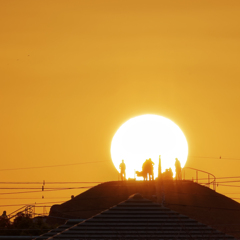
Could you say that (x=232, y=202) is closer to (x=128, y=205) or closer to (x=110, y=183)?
(x=110, y=183)

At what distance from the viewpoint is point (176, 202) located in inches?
2788

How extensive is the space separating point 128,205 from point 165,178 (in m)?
32.0

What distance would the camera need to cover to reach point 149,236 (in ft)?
98.6

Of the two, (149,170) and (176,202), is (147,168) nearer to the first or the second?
(149,170)

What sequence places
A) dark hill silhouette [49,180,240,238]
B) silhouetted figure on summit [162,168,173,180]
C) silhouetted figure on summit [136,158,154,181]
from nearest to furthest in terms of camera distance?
1. silhouetted figure on summit [136,158,154,181]
2. silhouetted figure on summit [162,168,173,180]
3. dark hill silhouette [49,180,240,238]

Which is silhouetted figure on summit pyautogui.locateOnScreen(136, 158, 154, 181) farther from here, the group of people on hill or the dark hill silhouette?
the dark hill silhouette

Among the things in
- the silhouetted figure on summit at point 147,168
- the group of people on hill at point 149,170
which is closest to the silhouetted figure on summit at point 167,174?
the group of people on hill at point 149,170

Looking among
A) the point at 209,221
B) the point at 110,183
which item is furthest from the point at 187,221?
the point at 110,183

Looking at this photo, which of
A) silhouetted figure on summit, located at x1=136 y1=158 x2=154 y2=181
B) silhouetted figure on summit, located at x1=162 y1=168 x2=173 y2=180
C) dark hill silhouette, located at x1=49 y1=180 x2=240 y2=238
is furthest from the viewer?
dark hill silhouette, located at x1=49 y1=180 x2=240 y2=238

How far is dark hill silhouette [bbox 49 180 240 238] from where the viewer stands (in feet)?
229

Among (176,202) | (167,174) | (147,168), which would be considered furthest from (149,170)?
(176,202)

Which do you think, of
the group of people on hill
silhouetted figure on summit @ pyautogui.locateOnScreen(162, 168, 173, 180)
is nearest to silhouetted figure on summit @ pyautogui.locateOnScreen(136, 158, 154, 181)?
the group of people on hill

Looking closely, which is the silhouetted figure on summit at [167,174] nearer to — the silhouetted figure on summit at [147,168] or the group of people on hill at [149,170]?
the group of people on hill at [149,170]

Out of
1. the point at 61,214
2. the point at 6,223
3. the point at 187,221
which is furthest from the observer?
the point at 61,214
